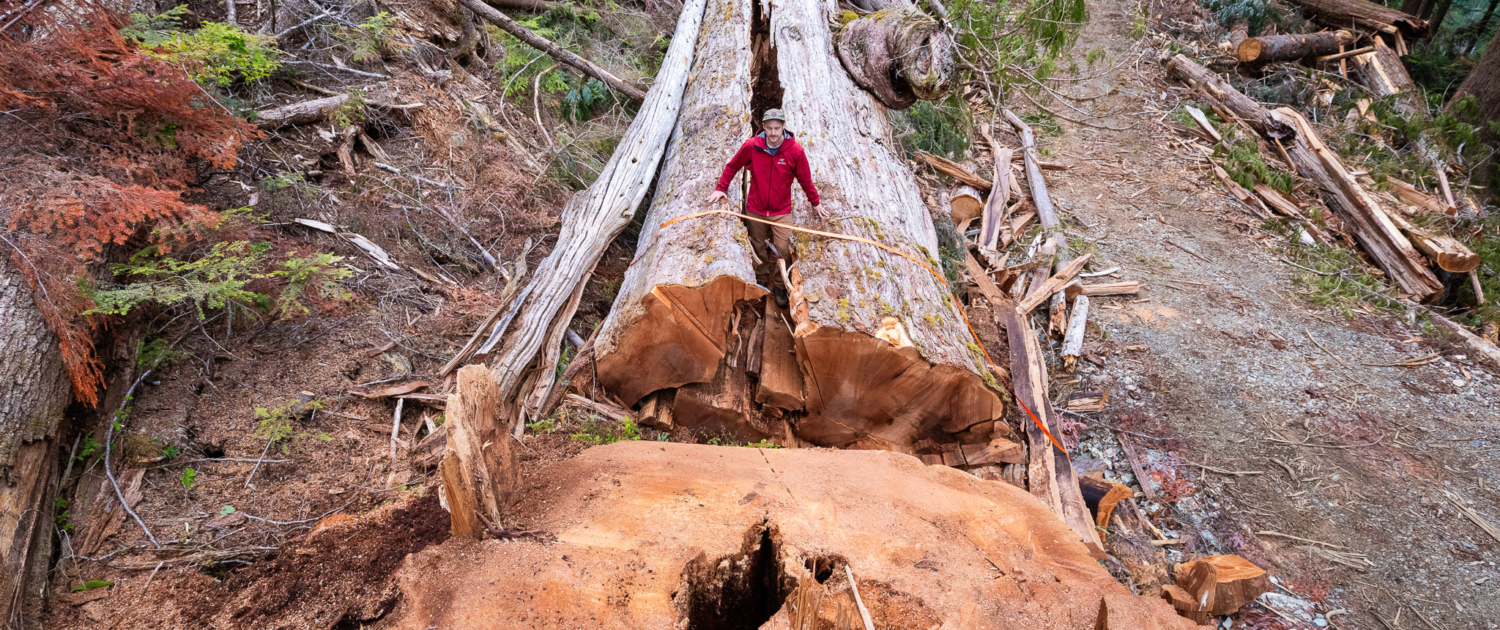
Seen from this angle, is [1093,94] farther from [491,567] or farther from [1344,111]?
[491,567]

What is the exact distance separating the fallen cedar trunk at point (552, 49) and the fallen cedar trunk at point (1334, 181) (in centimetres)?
804

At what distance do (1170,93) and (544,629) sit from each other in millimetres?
12374

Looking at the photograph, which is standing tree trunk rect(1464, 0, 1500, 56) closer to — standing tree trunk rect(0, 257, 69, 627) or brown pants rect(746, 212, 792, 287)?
brown pants rect(746, 212, 792, 287)

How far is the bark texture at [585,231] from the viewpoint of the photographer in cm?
401

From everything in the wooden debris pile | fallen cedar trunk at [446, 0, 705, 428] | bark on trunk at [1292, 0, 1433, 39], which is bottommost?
the wooden debris pile

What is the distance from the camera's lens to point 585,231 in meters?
4.86

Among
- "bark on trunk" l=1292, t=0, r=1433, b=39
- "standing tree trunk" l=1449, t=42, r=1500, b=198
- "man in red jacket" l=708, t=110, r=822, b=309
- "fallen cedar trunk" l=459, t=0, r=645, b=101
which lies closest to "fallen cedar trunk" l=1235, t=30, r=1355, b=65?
"bark on trunk" l=1292, t=0, r=1433, b=39

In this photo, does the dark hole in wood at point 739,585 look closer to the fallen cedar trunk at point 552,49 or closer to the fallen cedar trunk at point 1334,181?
the fallen cedar trunk at point 552,49

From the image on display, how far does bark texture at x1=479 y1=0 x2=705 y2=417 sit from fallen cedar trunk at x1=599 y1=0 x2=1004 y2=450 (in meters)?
0.41

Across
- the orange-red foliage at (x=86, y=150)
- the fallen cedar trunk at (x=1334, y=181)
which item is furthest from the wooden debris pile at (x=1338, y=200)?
the orange-red foliage at (x=86, y=150)

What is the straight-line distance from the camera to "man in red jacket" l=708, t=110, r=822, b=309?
419 cm

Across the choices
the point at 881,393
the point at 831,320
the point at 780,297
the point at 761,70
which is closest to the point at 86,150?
the point at 780,297

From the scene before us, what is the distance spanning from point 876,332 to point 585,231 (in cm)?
254

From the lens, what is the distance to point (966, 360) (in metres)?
3.51
